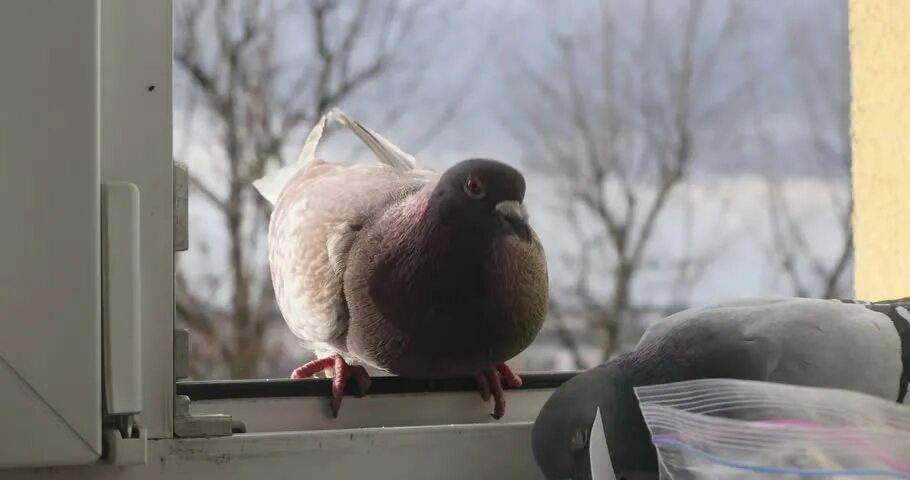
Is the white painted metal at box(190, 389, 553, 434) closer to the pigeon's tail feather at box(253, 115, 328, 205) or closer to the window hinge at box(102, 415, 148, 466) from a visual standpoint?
the window hinge at box(102, 415, 148, 466)

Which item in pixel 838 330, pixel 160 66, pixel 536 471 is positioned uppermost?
pixel 160 66

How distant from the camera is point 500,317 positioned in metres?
1.05

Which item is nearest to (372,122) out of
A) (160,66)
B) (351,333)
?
(351,333)

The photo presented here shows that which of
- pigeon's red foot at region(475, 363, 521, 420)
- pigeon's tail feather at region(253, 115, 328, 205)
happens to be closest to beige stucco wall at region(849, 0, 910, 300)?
pigeon's red foot at region(475, 363, 521, 420)

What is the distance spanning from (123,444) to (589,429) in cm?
35

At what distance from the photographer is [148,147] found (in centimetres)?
70

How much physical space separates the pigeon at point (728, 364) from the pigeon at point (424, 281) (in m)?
0.23

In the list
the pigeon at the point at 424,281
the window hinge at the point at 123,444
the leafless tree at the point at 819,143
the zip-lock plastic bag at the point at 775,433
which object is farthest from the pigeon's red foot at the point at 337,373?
the leafless tree at the point at 819,143

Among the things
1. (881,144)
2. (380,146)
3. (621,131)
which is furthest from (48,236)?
(881,144)

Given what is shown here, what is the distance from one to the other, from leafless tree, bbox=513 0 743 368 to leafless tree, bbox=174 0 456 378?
0.65 feet

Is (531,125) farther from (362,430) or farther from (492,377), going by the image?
(362,430)

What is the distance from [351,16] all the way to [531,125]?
287mm

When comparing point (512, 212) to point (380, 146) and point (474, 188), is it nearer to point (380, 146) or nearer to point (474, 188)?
point (474, 188)

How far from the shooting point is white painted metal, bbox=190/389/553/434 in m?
0.81
